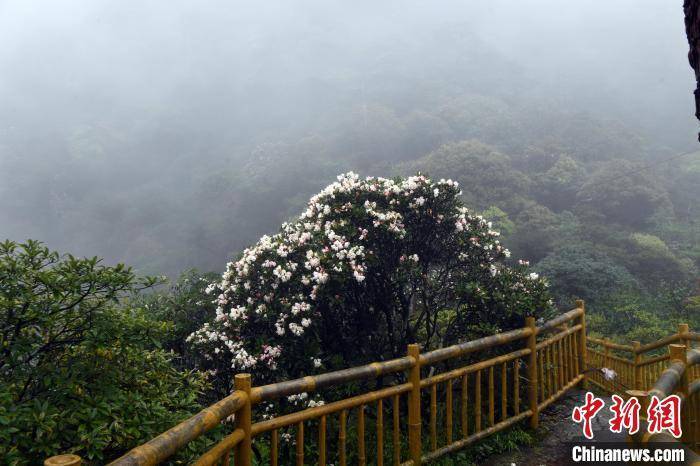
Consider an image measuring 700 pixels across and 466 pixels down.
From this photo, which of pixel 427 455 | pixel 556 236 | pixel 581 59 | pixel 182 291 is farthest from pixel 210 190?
pixel 581 59

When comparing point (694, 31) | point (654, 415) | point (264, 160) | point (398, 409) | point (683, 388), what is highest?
point (264, 160)

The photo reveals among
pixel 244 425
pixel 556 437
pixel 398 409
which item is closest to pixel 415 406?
pixel 398 409

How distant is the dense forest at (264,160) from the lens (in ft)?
10.3

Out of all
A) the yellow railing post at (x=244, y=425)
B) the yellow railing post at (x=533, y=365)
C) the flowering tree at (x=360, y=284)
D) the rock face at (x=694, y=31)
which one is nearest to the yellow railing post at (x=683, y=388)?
the rock face at (x=694, y=31)

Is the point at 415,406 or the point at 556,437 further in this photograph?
the point at 556,437

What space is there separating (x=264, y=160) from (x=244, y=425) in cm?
3735

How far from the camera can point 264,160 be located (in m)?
38.6

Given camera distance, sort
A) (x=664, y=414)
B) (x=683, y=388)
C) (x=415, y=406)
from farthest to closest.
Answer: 1. (x=415, y=406)
2. (x=683, y=388)
3. (x=664, y=414)

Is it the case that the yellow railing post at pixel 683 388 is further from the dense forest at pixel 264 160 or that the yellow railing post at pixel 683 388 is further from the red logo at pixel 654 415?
the dense forest at pixel 264 160

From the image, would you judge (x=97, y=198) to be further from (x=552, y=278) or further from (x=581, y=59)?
(x=581, y=59)

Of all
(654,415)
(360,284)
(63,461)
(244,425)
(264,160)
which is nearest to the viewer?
(63,461)

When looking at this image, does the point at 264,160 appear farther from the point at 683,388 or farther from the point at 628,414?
the point at 628,414

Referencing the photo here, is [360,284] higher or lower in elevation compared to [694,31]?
lower

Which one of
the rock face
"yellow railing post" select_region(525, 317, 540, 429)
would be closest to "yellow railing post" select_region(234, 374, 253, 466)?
the rock face
